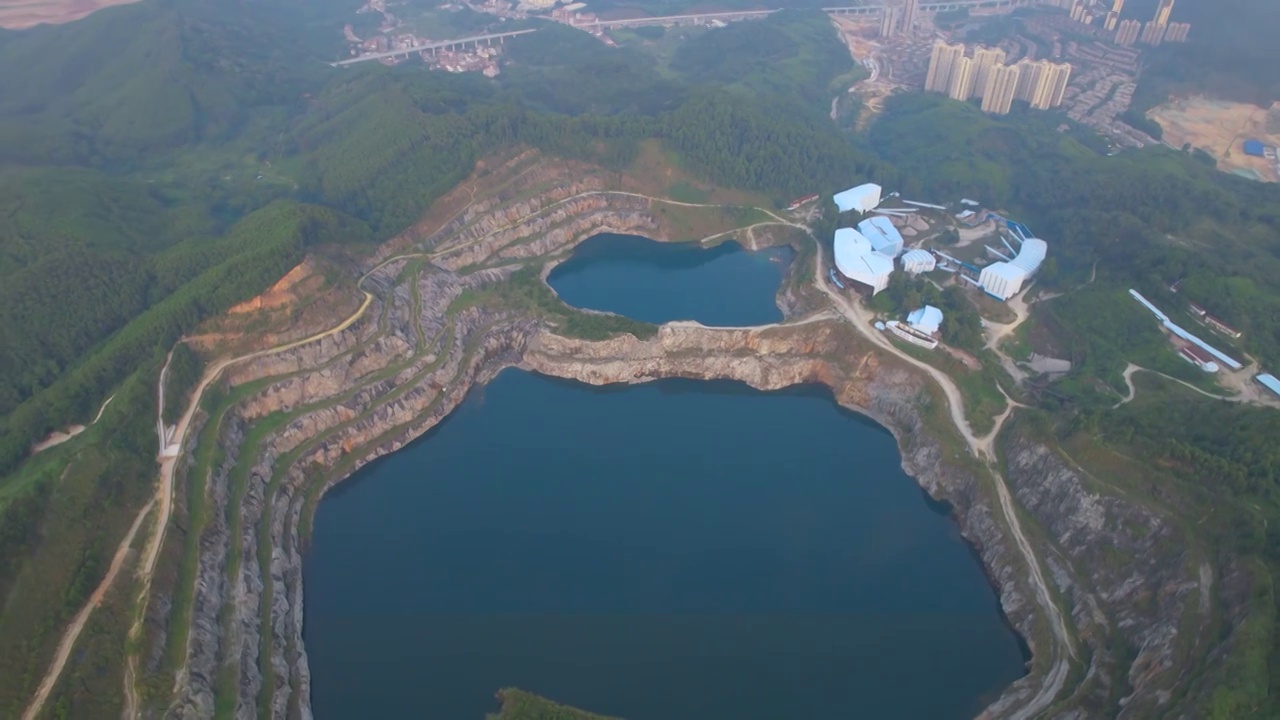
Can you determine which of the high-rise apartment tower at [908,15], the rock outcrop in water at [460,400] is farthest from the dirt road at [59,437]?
the high-rise apartment tower at [908,15]

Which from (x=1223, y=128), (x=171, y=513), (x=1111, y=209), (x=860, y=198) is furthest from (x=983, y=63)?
(x=171, y=513)

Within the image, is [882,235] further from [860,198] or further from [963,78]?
[963,78]

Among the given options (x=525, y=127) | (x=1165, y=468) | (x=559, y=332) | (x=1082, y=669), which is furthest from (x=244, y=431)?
(x=1165, y=468)

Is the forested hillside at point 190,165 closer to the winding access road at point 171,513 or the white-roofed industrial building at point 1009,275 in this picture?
the winding access road at point 171,513

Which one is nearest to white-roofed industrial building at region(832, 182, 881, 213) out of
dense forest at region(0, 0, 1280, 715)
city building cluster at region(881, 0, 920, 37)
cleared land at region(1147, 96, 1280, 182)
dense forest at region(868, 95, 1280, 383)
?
dense forest at region(0, 0, 1280, 715)

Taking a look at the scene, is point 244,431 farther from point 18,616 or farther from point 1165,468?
point 1165,468

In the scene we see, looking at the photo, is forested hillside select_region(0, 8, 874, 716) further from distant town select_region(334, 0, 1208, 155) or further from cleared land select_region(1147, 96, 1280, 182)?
cleared land select_region(1147, 96, 1280, 182)
